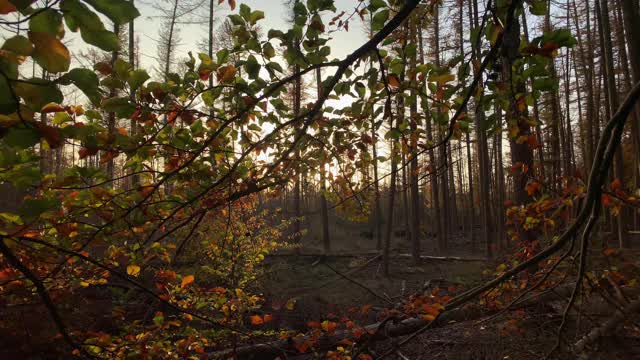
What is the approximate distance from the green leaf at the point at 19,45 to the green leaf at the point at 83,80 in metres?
0.06

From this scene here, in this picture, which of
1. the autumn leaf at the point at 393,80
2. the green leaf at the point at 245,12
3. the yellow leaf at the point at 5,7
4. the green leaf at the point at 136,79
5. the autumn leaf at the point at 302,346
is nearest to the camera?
the yellow leaf at the point at 5,7

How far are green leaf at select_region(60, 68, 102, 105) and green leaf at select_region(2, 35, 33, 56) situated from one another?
0.06m

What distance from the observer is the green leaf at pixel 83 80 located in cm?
62

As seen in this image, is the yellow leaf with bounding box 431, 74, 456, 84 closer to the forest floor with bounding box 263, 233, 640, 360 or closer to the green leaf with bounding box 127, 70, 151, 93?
the forest floor with bounding box 263, 233, 640, 360

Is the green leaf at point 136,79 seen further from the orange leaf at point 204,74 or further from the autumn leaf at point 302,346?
the autumn leaf at point 302,346

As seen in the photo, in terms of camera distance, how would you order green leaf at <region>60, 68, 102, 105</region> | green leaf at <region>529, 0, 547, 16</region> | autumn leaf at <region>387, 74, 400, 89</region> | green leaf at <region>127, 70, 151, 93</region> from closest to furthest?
green leaf at <region>60, 68, 102, 105</region>
green leaf at <region>127, 70, 151, 93</region>
green leaf at <region>529, 0, 547, 16</region>
autumn leaf at <region>387, 74, 400, 89</region>

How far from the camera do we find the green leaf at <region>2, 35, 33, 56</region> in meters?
0.55

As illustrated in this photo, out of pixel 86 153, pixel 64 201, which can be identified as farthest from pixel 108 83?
pixel 64 201

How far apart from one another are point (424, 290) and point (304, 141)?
936 centimetres

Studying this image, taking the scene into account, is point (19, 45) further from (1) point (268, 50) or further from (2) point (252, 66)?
(1) point (268, 50)

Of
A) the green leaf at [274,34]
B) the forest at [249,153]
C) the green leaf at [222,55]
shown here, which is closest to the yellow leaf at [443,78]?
the forest at [249,153]

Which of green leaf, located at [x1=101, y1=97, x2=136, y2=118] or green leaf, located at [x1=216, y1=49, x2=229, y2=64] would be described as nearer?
green leaf, located at [x1=101, y1=97, x2=136, y2=118]

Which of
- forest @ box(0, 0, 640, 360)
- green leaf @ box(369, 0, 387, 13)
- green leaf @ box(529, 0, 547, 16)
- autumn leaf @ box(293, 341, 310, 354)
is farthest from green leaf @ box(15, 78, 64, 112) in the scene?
autumn leaf @ box(293, 341, 310, 354)

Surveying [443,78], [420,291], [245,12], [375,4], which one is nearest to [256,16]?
[245,12]
